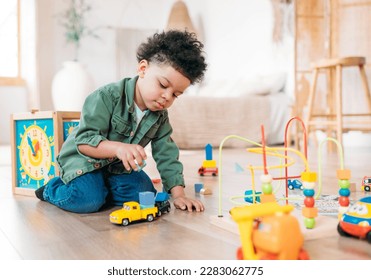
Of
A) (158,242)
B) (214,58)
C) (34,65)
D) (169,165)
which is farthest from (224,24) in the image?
(158,242)

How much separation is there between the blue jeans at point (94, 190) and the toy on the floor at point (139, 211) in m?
0.13

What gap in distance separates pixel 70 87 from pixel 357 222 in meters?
3.74

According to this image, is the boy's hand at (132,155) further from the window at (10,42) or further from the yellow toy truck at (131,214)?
the window at (10,42)

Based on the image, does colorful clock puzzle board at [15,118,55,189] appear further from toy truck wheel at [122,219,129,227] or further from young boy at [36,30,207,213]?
toy truck wheel at [122,219,129,227]

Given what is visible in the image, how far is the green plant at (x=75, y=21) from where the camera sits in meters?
4.45

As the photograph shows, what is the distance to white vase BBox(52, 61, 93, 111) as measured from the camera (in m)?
4.16

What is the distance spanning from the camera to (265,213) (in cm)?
57

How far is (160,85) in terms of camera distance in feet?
3.24

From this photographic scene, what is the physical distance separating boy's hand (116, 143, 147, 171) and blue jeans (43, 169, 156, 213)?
0.60 feet

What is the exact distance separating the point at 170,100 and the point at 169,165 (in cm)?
20

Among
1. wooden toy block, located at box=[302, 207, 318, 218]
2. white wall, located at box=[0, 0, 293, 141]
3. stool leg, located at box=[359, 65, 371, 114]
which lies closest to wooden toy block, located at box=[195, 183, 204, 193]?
wooden toy block, located at box=[302, 207, 318, 218]

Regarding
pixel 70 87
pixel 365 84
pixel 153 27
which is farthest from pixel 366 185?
pixel 153 27

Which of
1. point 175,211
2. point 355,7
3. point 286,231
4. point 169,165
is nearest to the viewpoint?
point 286,231
